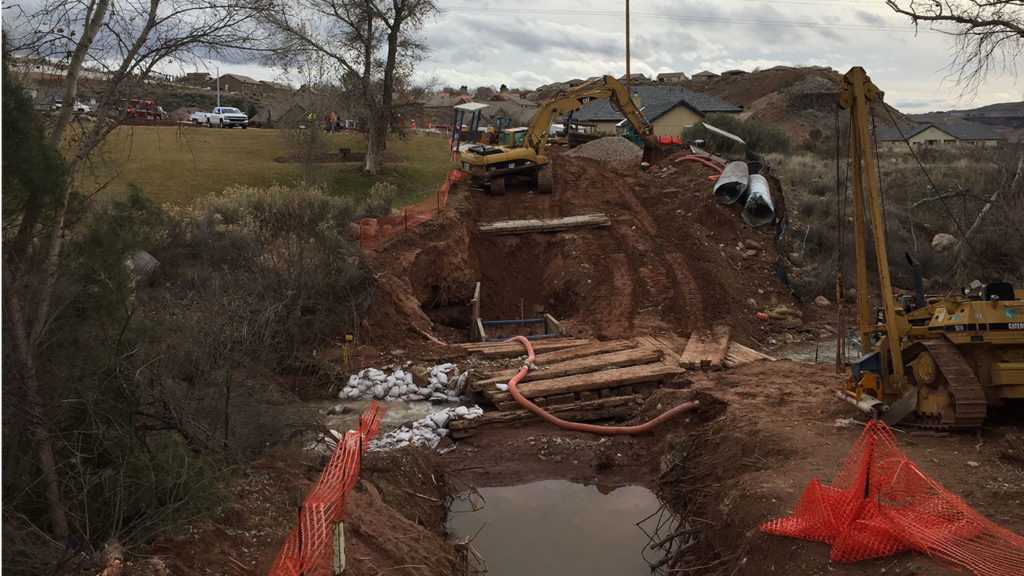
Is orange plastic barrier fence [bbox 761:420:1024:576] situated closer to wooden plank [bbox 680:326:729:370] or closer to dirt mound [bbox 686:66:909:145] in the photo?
wooden plank [bbox 680:326:729:370]

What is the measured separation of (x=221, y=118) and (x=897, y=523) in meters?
47.2

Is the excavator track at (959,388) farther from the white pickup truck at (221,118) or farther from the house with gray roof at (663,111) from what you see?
the white pickup truck at (221,118)

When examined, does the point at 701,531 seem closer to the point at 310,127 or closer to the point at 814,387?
the point at 814,387

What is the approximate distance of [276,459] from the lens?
7.53 metres

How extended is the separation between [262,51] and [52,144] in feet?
6.20

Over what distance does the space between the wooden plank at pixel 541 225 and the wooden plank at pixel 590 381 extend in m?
7.86

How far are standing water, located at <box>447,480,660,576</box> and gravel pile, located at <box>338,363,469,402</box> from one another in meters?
2.58

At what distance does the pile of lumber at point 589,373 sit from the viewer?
38.0ft

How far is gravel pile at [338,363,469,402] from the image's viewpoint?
39.6ft

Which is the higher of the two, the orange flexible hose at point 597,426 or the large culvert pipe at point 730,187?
the large culvert pipe at point 730,187

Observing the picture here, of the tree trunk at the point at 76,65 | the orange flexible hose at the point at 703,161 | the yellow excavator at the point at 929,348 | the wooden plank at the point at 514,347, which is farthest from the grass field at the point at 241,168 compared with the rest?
the yellow excavator at the point at 929,348

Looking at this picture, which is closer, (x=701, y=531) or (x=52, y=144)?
(x=52, y=144)

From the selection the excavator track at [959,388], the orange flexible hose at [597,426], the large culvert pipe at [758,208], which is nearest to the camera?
the excavator track at [959,388]

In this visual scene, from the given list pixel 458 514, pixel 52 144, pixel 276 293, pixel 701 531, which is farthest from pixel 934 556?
pixel 276 293
